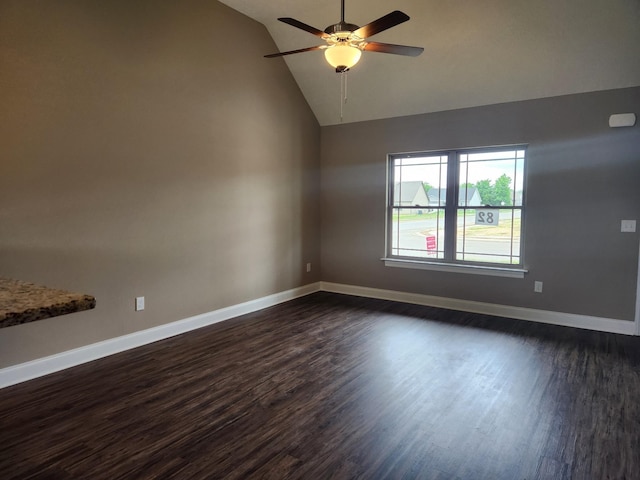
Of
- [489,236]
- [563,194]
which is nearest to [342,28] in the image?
[563,194]

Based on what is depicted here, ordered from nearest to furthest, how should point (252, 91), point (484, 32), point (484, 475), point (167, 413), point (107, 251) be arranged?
point (484, 475) < point (167, 413) < point (107, 251) < point (484, 32) < point (252, 91)

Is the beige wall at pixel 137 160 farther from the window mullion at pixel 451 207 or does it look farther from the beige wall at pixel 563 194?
the window mullion at pixel 451 207

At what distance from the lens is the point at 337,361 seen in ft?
10.8

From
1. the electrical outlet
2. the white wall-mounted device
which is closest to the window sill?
the white wall-mounted device

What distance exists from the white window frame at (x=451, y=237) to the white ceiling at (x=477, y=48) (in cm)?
56

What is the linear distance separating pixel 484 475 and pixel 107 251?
3157 millimetres

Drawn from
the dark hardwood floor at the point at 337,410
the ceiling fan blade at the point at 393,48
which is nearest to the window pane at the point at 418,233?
the dark hardwood floor at the point at 337,410

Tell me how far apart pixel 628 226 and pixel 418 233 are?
7.40 feet

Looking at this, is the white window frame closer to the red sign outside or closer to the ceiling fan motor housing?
the red sign outside

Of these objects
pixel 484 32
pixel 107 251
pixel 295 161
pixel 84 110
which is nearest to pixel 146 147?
pixel 84 110

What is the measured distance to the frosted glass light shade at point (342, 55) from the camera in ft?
9.21

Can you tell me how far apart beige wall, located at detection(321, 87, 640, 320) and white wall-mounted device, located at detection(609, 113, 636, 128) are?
6cm

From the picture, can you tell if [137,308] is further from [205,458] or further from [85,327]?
[205,458]

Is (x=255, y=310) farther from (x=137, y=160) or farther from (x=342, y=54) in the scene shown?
(x=342, y=54)
